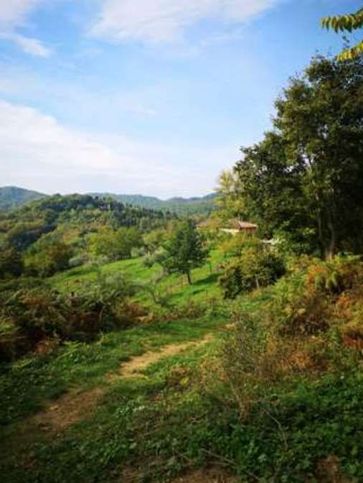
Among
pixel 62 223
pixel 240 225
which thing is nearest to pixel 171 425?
pixel 240 225

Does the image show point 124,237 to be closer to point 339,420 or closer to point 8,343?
point 8,343

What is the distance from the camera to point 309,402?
663cm

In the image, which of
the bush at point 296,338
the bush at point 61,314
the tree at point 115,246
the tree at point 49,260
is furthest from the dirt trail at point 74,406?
the tree at point 115,246

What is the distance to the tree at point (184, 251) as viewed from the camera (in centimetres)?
Result: 4559

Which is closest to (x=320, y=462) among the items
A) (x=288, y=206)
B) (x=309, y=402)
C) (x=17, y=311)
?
(x=309, y=402)

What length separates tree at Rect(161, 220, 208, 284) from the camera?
45594 mm

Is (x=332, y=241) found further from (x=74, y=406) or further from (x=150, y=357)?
(x=74, y=406)

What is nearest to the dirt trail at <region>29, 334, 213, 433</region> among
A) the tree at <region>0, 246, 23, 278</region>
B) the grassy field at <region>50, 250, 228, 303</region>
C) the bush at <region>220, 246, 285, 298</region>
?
the bush at <region>220, 246, 285, 298</region>

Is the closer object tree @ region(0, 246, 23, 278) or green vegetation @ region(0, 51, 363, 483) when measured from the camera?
green vegetation @ region(0, 51, 363, 483)

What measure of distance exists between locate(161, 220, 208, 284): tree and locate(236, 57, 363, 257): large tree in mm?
22591

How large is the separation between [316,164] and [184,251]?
82.0 feet

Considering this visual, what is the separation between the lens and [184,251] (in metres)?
45.3

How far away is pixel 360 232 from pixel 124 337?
14155 millimetres

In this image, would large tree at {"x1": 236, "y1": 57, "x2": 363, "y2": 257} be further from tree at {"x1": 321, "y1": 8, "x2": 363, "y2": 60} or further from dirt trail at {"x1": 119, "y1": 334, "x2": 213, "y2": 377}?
tree at {"x1": 321, "y1": 8, "x2": 363, "y2": 60}
